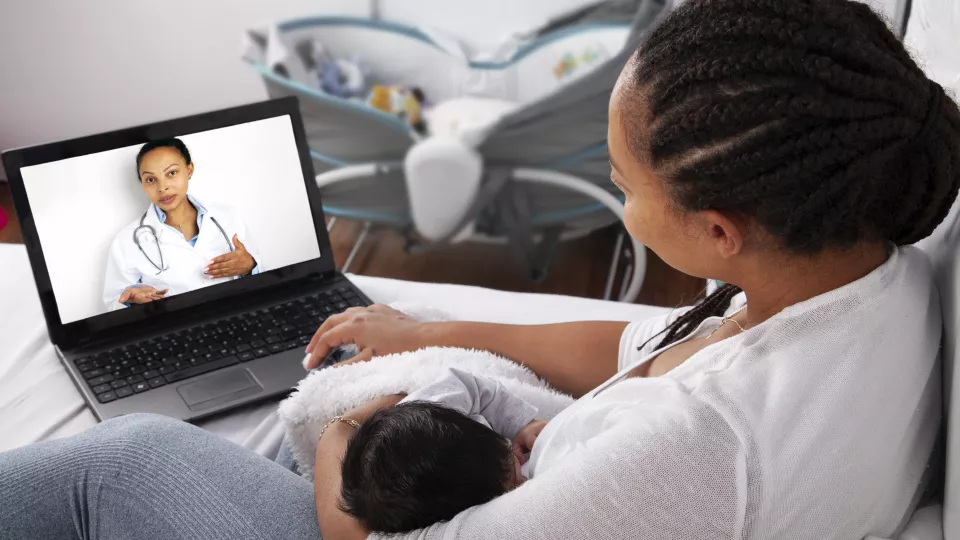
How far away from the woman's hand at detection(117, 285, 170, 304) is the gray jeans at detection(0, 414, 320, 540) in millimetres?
395

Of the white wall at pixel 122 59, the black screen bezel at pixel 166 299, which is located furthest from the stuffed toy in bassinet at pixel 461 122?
the black screen bezel at pixel 166 299

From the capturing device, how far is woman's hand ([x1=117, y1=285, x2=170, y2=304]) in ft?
4.42

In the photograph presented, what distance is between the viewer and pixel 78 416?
1.20 m

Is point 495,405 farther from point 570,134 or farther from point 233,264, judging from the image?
point 570,134

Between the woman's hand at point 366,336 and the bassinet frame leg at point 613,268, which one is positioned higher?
the woman's hand at point 366,336

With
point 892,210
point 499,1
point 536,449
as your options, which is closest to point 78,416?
point 536,449

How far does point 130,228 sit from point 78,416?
0.98ft

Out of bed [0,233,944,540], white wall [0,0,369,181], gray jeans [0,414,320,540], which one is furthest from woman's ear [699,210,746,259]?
white wall [0,0,369,181]

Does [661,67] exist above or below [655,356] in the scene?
above

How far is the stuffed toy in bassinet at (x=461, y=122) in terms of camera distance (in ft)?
7.51

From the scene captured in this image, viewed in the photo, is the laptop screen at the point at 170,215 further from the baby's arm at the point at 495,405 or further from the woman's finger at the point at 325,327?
the baby's arm at the point at 495,405

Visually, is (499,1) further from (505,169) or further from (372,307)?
(372,307)

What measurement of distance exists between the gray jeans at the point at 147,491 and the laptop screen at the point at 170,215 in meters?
0.40

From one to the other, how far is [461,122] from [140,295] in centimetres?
129
